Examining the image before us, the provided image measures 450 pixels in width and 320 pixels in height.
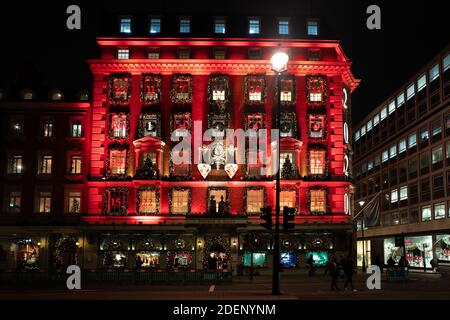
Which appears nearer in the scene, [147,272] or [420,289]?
[420,289]

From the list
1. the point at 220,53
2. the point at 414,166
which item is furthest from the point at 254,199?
the point at 414,166

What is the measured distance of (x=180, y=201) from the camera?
6022 centimetres

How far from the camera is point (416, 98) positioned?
89.7 metres

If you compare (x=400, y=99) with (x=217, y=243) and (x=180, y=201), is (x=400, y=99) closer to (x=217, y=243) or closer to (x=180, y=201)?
(x=180, y=201)

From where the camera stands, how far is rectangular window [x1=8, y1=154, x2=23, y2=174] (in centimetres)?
6053

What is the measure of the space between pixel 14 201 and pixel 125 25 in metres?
21.2

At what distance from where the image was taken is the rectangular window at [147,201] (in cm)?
5972

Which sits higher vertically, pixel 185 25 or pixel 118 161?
pixel 185 25

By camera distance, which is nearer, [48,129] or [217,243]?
[217,243]

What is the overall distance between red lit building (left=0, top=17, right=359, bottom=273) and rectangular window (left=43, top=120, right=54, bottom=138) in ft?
11.6

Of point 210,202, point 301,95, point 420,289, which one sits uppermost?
point 301,95

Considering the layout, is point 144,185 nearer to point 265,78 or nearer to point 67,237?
point 67,237

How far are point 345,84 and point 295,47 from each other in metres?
7.33
